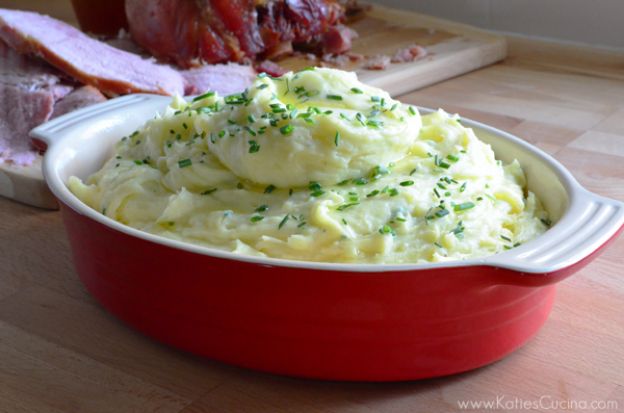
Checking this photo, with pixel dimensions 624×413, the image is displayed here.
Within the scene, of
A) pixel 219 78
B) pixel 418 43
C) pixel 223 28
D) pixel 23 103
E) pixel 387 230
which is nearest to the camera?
pixel 387 230

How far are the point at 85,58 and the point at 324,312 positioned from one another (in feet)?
6.14

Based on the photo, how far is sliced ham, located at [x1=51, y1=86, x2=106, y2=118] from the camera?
2928 millimetres

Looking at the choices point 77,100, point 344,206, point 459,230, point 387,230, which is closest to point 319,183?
point 344,206

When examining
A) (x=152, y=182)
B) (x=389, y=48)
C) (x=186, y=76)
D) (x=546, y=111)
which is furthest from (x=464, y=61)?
(x=152, y=182)

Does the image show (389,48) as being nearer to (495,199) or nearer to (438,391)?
(495,199)

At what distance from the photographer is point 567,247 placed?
160cm

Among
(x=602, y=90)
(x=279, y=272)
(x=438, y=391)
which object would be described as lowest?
(x=602, y=90)

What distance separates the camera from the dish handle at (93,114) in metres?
2.24

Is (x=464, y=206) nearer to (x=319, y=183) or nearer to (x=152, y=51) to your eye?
(x=319, y=183)

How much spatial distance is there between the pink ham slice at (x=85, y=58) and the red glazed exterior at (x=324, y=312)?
51.1 inches

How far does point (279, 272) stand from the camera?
60.7 inches

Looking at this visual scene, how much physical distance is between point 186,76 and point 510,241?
185 centimetres

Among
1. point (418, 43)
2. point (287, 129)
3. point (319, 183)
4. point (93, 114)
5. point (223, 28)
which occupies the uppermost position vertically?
point (287, 129)

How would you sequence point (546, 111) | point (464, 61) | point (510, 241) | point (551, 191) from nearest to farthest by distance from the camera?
point (510, 241), point (551, 191), point (546, 111), point (464, 61)
